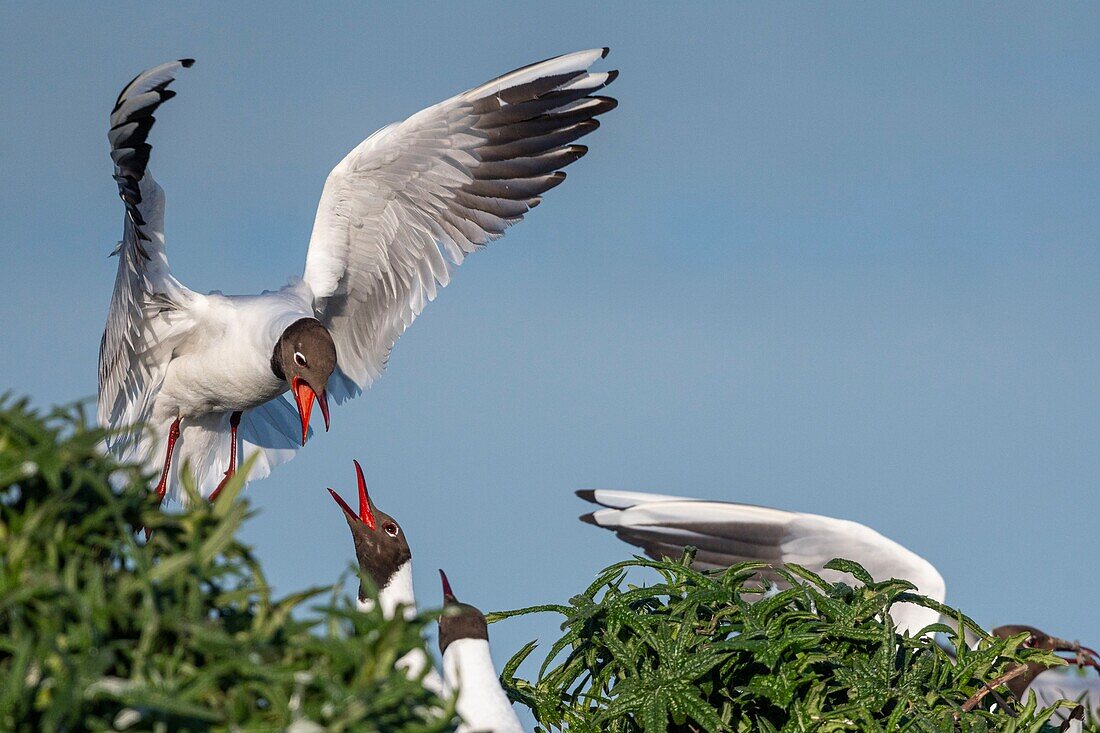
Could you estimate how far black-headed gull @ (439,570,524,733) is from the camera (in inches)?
97.0

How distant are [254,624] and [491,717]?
4.20 feet

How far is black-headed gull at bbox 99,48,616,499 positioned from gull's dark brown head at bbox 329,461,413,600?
185 centimetres

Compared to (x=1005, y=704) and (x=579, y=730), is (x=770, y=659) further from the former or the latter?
(x=1005, y=704)

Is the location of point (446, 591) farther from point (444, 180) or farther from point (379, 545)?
point (444, 180)

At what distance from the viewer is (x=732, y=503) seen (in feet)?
15.1

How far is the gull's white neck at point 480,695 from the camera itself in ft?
8.07

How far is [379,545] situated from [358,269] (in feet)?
9.49

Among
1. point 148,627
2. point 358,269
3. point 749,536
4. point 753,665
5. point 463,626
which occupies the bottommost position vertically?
point 148,627

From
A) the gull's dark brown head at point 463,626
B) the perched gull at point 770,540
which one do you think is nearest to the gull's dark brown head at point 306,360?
the perched gull at point 770,540

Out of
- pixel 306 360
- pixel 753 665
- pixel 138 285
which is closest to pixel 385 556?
pixel 753 665

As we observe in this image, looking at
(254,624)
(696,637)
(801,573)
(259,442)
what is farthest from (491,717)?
(259,442)

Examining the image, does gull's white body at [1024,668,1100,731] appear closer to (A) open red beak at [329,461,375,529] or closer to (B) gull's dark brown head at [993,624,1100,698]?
(B) gull's dark brown head at [993,624,1100,698]

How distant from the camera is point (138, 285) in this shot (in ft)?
19.2

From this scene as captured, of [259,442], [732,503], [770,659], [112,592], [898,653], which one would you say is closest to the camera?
[112,592]
